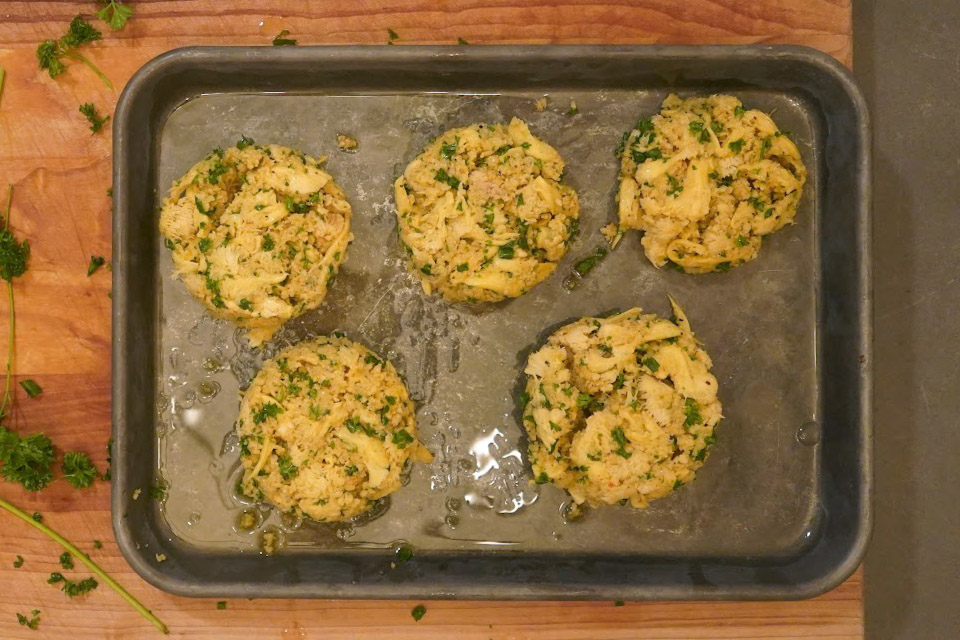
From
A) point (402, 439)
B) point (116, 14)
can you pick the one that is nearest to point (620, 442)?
point (402, 439)

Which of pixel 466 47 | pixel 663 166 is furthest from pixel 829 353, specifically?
pixel 466 47

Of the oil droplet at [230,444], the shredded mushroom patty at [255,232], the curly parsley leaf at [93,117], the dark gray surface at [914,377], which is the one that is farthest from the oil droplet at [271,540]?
the dark gray surface at [914,377]

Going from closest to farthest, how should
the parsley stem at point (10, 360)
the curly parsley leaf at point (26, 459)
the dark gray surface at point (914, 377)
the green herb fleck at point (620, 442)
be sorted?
the green herb fleck at point (620, 442), the curly parsley leaf at point (26, 459), the parsley stem at point (10, 360), the dark gray surface at point (914, 377)

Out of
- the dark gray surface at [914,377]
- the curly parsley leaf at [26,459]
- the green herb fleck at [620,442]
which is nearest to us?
the green herb fleck at [620,442]

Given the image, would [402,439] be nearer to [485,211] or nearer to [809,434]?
[485,211]

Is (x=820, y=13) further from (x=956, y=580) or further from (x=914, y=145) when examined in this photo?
(x=956, y=580)

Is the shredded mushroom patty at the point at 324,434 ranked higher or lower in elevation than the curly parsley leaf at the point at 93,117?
lower

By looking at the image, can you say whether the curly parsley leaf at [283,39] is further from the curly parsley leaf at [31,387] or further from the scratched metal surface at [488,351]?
the curly parsley leaf at [31,387]
